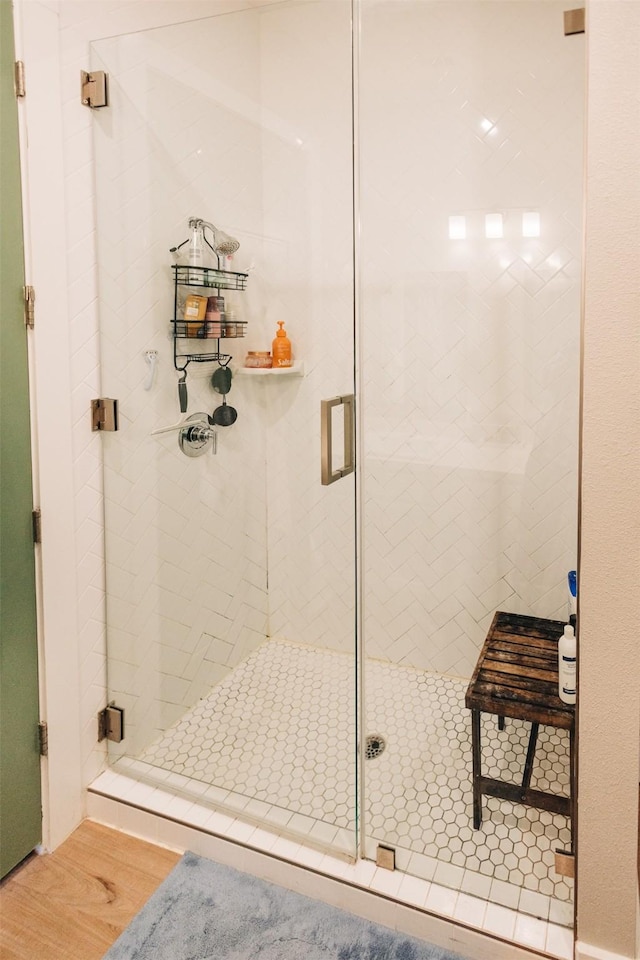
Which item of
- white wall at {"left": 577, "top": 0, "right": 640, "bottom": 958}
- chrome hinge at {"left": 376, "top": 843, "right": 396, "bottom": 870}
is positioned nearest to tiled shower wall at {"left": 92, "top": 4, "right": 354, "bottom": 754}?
chrome hinge at {"left": 376, "top": 843, "right": 396, "bottom": 870}

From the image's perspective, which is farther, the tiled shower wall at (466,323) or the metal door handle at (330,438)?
the tiled shower wall at (466,323)

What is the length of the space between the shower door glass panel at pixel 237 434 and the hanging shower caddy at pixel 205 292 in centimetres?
2

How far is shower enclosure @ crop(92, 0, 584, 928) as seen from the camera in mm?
1881

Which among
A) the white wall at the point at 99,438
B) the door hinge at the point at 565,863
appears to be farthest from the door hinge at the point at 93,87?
the door hinge at the point at 565,863

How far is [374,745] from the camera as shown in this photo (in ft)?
6.58

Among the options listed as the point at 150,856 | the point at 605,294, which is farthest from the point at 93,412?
the point at 605,294

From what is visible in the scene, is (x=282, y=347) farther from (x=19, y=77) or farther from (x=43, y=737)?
(x=43, y=737)

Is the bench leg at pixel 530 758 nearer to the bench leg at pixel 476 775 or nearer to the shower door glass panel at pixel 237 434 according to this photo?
the bench leg at pixel 476 775

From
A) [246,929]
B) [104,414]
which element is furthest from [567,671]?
[104,414]

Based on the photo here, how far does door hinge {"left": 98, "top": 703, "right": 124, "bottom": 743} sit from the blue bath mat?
0.45m

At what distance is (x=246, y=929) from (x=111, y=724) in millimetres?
717

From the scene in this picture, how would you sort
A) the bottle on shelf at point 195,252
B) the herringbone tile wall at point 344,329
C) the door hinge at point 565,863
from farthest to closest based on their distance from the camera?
the bottle on shelf at point 195,252 < the herringbone tile wall at point 344,329 < the door hinge at point 565,863

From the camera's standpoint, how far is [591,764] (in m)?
1.39

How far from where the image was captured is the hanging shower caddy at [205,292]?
205 centimetres
